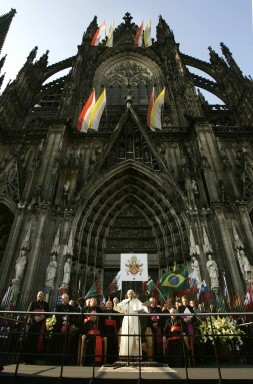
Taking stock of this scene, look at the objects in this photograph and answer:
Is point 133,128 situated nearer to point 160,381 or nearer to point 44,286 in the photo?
point 44,286

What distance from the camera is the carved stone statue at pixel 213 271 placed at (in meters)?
9.82

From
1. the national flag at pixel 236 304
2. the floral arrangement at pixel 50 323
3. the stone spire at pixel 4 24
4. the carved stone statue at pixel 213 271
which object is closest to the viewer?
the floral arrangement at pixel 50 323

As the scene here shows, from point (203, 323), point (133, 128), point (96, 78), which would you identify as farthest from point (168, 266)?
point (96, 78)

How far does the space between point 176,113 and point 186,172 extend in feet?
21.2

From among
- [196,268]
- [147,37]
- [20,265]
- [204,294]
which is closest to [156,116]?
[196,268]

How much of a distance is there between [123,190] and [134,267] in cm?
547

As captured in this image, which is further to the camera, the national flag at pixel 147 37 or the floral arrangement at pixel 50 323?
the national flag at pixel 147 37

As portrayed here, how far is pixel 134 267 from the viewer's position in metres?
10.3

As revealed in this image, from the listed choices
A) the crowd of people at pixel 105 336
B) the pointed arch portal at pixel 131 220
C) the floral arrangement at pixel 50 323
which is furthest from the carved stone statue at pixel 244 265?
the floral arrangement at pixel 50 323

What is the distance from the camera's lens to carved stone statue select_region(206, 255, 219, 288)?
9820 mm

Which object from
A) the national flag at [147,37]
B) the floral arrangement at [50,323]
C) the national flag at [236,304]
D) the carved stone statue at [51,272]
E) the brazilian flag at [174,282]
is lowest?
the floral arrangement at [50,323]

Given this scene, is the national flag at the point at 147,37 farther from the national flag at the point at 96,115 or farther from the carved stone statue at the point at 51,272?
the carved stone statue at the point at 51,272

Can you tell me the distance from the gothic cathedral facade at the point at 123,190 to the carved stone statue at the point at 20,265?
4cm

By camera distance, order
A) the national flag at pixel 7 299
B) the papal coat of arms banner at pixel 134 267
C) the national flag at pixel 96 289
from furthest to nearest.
→ the papal coat of arms banner at pixel 134 267, the national flag at pixel 96 289, the national flag at pixel 7 299
